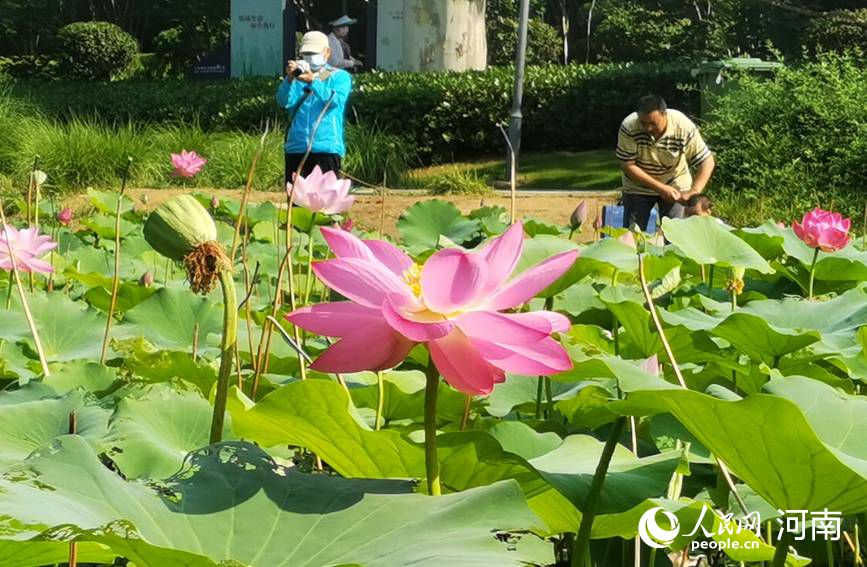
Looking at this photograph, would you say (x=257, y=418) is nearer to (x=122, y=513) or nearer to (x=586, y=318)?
(x=122, y=513)

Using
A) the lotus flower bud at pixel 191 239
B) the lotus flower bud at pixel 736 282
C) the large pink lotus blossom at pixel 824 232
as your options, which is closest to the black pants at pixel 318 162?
the large pink lotus blossom at pixel 824 232

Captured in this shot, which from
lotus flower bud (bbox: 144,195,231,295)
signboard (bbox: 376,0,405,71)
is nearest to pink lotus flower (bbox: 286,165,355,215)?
lotus flower bud (bbox: 144,195,231,295)

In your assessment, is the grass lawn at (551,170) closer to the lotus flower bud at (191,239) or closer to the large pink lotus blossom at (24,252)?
the large pink lotus blossom at (24,252)

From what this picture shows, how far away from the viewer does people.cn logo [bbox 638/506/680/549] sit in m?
0.91

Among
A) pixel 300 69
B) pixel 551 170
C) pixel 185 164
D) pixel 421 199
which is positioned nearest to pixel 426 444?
pixel 185 164

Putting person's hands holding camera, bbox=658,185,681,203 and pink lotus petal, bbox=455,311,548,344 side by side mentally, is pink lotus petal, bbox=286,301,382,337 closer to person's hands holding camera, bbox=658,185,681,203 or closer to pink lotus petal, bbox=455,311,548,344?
pink lotus petal, bbox=455,311,548,344

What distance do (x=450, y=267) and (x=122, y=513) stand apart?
0.25 metres

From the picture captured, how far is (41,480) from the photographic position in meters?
0.73

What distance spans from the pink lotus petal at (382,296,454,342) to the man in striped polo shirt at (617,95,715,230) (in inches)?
179

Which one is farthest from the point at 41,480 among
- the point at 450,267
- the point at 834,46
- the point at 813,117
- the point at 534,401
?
the point at 834,46

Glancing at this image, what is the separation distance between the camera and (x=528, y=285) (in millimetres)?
799

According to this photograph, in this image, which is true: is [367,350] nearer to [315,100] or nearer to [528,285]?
[528,285]

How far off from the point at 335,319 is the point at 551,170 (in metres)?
11.0

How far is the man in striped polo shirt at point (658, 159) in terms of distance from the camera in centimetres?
523
